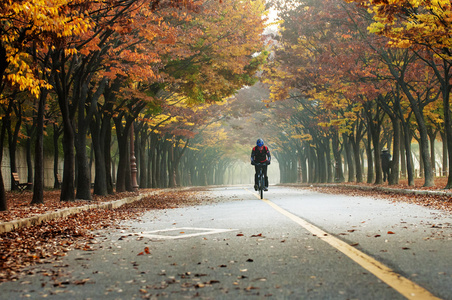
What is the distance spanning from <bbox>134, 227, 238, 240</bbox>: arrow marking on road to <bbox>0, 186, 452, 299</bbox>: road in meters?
0.02

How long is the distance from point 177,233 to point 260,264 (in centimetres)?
336

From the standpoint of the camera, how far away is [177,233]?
884 centimetres

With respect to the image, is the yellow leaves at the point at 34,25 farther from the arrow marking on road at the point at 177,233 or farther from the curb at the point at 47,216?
the arrow marking on road at the point at 177,233

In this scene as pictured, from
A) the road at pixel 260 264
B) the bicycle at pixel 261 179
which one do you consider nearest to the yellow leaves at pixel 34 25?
the road at pixel 260 264

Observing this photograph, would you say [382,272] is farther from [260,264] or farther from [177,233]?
[177,233]

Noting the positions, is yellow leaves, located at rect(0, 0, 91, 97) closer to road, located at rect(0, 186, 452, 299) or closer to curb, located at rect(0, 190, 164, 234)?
curb, located at rect(0, 190, 164, 234)

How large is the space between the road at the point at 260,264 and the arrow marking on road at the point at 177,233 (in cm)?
2

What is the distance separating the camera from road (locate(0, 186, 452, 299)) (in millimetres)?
4512

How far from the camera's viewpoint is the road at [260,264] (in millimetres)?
4512

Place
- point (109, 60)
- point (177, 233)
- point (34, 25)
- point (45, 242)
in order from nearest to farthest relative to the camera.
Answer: point (45, 242) < point (177, 233) < point (34, 25) < point (109, 60)

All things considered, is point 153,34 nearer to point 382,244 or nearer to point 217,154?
point 382,244

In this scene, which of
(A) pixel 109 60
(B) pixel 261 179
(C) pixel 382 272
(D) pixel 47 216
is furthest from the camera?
(B) pixel 261 179

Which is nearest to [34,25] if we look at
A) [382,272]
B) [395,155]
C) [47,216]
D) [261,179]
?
[47,216]

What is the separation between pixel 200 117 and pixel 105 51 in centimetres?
2057
